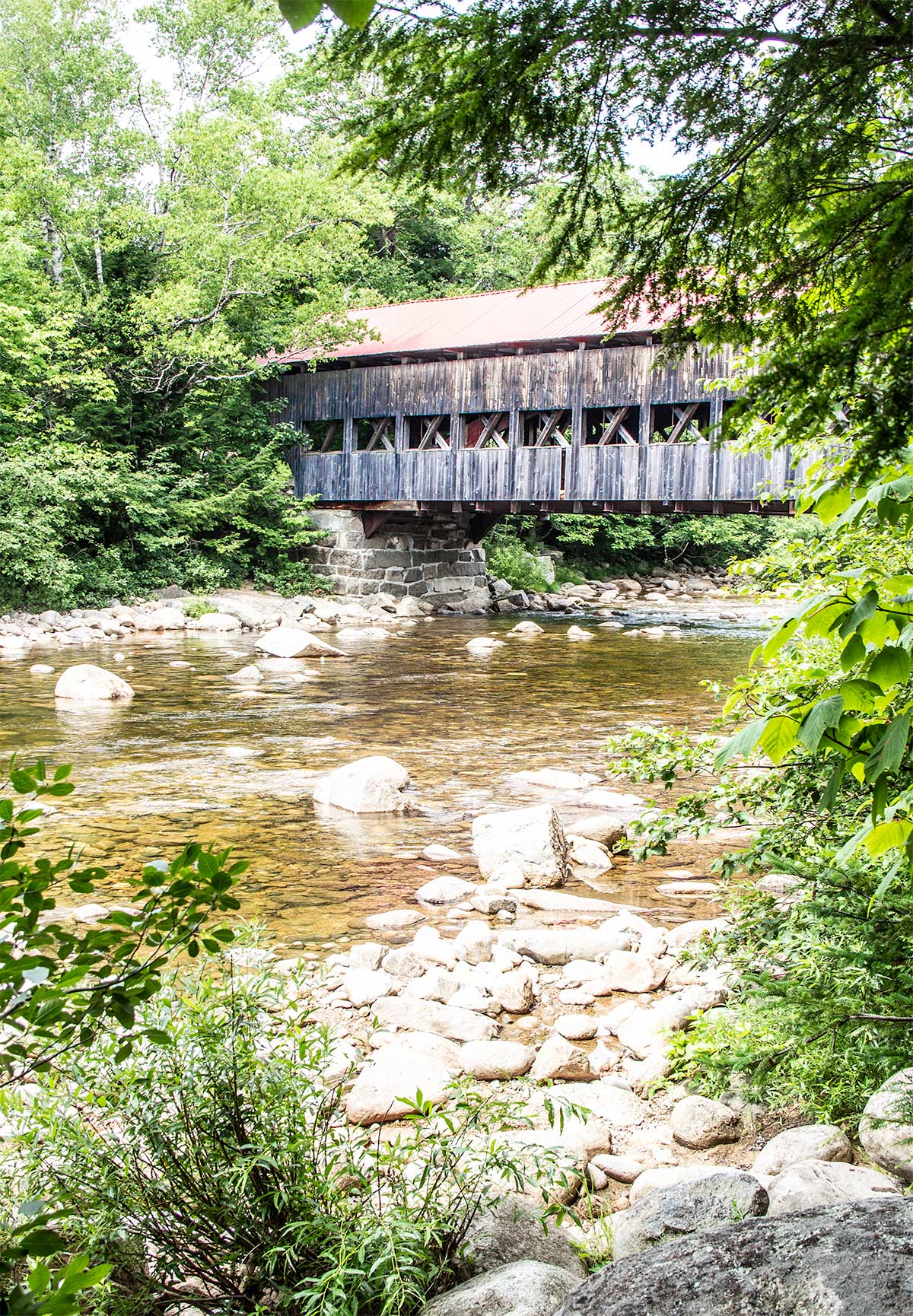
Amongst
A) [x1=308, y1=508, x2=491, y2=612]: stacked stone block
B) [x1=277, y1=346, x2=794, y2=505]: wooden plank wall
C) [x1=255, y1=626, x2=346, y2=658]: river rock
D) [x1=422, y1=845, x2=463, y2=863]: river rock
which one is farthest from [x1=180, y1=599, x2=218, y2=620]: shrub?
[x1=422, y1=845, x2=463, y2=863]: river rock

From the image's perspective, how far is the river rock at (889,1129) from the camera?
234cm

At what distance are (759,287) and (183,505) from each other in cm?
1839

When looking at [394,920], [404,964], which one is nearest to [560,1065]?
[404,964]

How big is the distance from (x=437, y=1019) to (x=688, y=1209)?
5.73 feet

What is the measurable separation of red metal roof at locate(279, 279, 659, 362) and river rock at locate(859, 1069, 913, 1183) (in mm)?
14937

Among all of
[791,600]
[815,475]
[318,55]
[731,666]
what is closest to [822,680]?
[815,475]

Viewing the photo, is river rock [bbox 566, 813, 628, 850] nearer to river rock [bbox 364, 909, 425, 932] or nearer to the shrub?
river rock [bbox 364, 909, 425, 932]

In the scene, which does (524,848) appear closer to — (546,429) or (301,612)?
(301,612)

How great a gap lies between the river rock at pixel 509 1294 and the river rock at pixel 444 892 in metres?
3.36

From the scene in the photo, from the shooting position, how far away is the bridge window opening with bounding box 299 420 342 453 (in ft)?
73.6

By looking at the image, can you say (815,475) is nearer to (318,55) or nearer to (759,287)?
(759,287)

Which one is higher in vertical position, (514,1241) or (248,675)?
(514,1241)

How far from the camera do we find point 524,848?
222 inches

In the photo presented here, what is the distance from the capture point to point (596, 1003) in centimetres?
409
